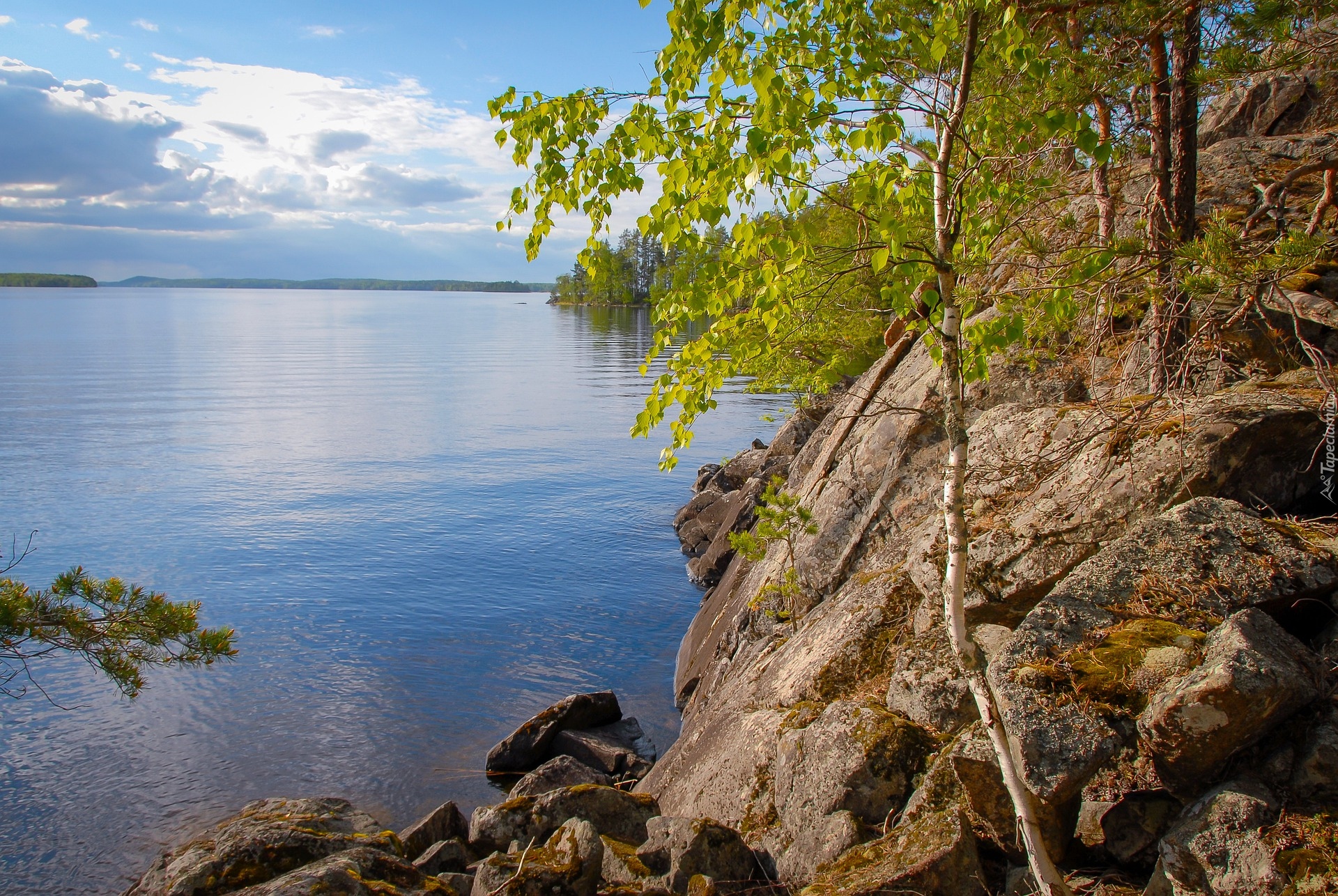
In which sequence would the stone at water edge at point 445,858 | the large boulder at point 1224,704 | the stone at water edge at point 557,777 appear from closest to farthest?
the large boulder at point 1224,704
the stone at water edge at point 445,858
the stone at water edge at point 557,777

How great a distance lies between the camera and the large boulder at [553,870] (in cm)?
593

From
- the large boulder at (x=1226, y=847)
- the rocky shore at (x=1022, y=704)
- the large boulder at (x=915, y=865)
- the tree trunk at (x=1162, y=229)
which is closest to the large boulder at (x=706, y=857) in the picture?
the rocky shore at (x=1022, y=704)

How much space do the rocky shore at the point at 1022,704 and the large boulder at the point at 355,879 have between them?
31 mm

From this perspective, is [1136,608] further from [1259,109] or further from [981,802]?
[1259,109]

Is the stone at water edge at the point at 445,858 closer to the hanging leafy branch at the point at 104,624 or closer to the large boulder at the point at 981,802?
the hanging leafy branch at the point at 104,624

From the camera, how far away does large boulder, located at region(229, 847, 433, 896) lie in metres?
5.91

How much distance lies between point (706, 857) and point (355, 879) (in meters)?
2.57

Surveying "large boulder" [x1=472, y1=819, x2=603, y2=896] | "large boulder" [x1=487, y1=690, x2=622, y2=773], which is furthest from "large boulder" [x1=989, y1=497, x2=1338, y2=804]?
"large boulder" [x1=487, y1=690, x2=622, y2=773]

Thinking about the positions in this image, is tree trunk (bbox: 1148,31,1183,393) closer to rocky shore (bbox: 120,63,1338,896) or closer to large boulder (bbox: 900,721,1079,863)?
rocky shore (bbox: 120,63,1338,896)

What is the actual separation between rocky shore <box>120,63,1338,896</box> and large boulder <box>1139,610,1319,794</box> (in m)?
0.01

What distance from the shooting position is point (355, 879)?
6.03 metres

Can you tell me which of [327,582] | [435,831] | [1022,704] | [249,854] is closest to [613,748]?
[435,831]

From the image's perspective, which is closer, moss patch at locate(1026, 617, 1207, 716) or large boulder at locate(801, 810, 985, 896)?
large boulder at locate(801, 810, 985, 896)

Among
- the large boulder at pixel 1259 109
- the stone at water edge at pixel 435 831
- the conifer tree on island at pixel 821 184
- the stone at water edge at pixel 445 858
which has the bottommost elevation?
the stone at water edge at pixel 435 831
